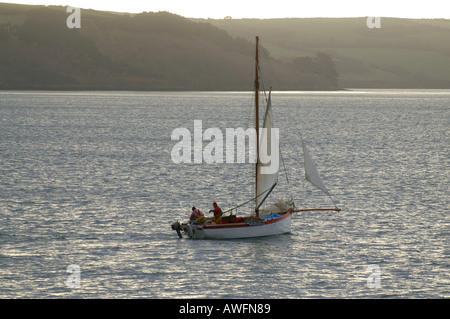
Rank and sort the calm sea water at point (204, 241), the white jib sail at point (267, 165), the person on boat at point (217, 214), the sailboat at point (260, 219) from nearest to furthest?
the calm sea water at point (204, 241) < the person on boat at point (217, 214) < the sailboat at point (260, 219) < the white jib sail at point (267, 165)

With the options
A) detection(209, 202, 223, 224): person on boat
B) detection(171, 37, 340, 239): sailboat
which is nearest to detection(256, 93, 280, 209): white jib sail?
detection(171, 37, 340, 239): sailboat

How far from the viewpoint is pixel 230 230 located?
49188mm

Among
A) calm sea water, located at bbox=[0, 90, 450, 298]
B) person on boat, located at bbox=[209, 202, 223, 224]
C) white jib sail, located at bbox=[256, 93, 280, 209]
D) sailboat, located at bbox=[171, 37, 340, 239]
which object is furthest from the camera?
white jib sail, located at bbox=[256, 93, 280, 209]

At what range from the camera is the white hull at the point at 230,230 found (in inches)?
1928

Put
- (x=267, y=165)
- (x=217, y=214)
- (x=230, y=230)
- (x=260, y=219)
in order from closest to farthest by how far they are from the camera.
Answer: (x=217, y=214), (x=230, y=230), (x=260, y=219), (x=267, y=165)

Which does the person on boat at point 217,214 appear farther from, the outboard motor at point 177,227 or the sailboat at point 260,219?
the outboard motor at point 177,227

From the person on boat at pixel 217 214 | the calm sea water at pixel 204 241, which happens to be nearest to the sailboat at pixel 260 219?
the person on boat at pixel 217 214

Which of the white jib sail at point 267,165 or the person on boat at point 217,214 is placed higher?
the white jib sail at point 267,165

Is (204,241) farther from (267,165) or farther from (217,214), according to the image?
(267,165)

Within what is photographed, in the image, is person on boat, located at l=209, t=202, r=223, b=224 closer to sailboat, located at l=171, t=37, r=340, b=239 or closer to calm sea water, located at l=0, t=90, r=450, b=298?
sailboat, located at l=171, t=37, r=340, b=239

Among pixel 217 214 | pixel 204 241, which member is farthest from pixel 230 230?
pixel 204 241

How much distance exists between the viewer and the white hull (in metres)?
49.0

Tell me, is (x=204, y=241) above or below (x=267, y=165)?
below

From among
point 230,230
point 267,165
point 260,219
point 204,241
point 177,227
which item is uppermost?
point 267,165
